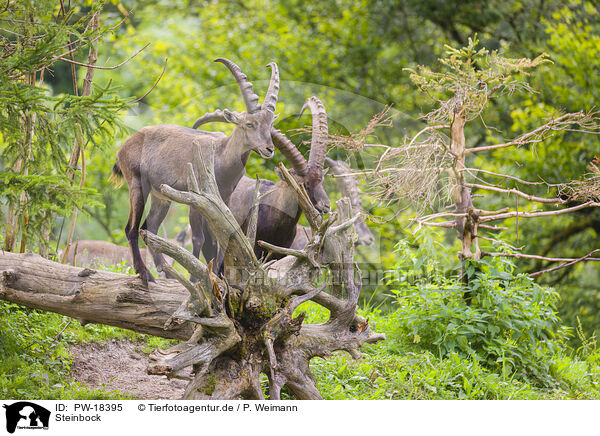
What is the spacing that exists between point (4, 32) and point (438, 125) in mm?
2745

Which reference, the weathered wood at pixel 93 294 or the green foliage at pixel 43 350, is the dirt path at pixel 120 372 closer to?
the green foliage at pixel 43 350

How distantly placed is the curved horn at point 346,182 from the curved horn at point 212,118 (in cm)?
72

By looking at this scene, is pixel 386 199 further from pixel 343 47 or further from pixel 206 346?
pixel 343 47

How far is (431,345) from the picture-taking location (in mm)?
3635

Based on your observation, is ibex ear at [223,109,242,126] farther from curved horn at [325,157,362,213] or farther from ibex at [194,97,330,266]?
curved horn at [325,157,362,213]

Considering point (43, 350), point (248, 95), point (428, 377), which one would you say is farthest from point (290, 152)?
point (43, 350)

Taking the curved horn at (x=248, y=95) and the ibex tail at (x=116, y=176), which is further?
the ibex tail at (x=116, y=176)

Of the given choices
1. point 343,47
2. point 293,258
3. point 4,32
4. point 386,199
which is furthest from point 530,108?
point 4,32

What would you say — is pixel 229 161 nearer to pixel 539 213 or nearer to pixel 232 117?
pixel 232 117

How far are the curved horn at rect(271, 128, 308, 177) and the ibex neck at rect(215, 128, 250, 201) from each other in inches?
7.9

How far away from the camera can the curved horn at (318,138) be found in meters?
3.38

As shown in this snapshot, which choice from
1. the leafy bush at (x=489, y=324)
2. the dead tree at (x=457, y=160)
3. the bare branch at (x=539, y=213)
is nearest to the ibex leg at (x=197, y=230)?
the dead tree at (x=457, y=160)

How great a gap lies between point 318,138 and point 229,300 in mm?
1264
